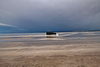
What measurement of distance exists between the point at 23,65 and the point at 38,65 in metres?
0.65

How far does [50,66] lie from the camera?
2645 mm

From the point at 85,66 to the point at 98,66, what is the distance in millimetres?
528

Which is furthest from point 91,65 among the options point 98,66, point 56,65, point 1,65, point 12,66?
point 1,65

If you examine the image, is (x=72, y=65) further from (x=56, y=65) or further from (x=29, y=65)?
(x=29, y=65)

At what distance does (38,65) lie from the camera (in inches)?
107

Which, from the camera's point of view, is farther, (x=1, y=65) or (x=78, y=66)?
(x=1, y=65)

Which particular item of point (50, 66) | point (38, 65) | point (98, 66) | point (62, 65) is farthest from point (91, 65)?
point (38, 65)

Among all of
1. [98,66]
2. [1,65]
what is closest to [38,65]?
[1,65]

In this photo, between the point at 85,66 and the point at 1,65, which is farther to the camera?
the point at 1,65

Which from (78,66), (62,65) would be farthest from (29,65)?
(78,66)

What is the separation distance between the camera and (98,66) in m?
2.58

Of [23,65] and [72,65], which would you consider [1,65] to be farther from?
[72,65]

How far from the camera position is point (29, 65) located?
8.93 ft

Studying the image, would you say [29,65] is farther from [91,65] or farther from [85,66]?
[91,65]
